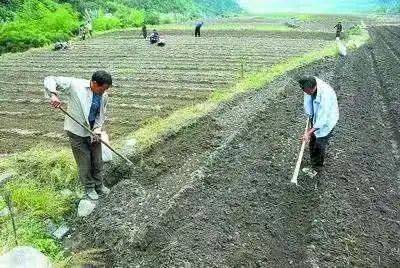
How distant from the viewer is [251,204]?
20.5 feet

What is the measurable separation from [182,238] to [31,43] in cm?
2530

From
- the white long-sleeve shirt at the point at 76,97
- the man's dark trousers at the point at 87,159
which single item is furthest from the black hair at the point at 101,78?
the man's dark trousers at the point at 87,159

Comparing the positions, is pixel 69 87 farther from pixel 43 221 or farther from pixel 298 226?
pixel 298 226

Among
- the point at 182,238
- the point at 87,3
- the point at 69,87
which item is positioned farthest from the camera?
the point at 87,3

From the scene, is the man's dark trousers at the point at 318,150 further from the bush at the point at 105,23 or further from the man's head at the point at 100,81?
the bush at the point at 105,23

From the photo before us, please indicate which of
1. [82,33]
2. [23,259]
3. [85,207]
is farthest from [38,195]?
[82,33]

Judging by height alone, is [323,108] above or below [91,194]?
above

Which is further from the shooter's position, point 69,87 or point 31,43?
point 31,43

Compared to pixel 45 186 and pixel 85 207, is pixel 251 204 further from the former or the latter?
pixel 45 186

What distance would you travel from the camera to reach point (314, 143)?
7168 millimetres

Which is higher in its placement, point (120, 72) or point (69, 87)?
point (69, 87)

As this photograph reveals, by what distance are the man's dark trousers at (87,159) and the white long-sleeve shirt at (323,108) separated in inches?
119

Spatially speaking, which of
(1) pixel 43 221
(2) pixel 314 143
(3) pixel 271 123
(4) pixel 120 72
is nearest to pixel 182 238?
(1) pixel 43 221

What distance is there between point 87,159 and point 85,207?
2.07ft
